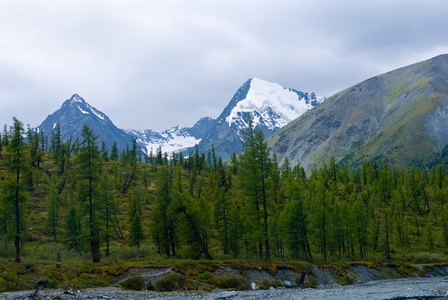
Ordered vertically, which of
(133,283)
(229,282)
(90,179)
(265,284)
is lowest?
(265,284)

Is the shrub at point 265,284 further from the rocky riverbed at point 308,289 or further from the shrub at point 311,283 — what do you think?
the shrub at point 311,283

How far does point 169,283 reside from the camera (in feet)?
113

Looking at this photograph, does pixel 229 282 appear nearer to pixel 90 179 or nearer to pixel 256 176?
pixel 256 176

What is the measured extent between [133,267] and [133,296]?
893 centimetres

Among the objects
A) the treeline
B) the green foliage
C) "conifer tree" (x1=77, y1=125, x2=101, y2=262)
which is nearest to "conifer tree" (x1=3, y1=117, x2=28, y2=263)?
the treeline

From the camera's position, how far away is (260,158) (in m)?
44.5

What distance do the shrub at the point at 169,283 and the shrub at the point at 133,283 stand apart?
1376 millimetres

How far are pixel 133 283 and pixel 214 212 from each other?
32.4 meters

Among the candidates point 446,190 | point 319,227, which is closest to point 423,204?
point 446,190

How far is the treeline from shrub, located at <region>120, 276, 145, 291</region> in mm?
9053

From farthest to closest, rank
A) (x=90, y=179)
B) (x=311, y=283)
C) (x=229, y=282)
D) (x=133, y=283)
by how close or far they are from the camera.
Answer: (x=311, y=283), (x=90, y=179), (x=229, y=282), (x=133, y=283)

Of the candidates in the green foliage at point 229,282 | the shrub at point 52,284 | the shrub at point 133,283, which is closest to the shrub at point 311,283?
the green foliage at point 229,282

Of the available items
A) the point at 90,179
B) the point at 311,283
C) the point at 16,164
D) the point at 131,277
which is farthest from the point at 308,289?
the point at 16,164

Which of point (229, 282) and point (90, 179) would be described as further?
point (90, 179)
